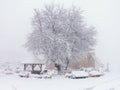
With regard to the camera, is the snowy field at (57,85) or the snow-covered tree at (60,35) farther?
the snow-covered tree at (60,35)

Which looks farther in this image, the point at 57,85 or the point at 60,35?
the point at 60,35

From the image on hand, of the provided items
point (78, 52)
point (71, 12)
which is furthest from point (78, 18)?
point (78, 52)

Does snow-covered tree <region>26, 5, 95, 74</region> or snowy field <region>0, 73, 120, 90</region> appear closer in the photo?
snowy field <region>0, 73, 120, 90</region>

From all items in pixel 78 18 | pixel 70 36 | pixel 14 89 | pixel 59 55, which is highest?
pixel 78 18

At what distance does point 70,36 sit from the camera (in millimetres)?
42875

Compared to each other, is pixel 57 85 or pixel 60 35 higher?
pixel 60 35

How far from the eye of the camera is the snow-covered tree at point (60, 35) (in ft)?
134

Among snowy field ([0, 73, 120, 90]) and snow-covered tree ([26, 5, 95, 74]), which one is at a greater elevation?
snow-covered tree ([26, 5, 95, 74])

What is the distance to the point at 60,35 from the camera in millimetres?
41281

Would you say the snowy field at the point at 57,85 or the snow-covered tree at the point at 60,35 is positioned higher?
the snow-covered tree at the point at 60,35

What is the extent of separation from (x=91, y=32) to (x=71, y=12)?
4.70m

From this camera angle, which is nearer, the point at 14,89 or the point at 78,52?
the point at 14,89

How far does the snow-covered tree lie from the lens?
4081cm

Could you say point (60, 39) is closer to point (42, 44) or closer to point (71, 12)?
point (42, 44)
